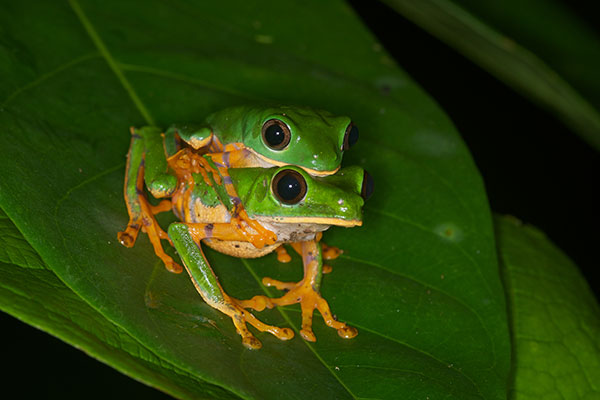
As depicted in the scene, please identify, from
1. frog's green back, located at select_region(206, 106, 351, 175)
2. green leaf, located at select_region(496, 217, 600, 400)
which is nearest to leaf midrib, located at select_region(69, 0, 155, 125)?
frog's green back, located at select_region(206, 106, 351, 175)

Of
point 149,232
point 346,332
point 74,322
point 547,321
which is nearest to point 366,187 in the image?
point 346,332

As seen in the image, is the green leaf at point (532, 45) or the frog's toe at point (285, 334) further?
the green leaf at point (532, 45)

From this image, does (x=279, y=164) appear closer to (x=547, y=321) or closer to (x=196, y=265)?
(x=196, y=265)

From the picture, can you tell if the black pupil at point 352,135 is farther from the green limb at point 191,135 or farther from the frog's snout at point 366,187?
the green limb at point 191,135

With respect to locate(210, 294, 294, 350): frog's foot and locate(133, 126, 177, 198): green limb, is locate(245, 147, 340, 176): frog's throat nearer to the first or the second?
locate(133, 126, 177, 198): green limb

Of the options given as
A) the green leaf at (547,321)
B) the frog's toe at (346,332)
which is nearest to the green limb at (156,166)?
the frog's toe at (346,332)

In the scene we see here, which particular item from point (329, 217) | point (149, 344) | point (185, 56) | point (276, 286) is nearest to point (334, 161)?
point (329, 217)
